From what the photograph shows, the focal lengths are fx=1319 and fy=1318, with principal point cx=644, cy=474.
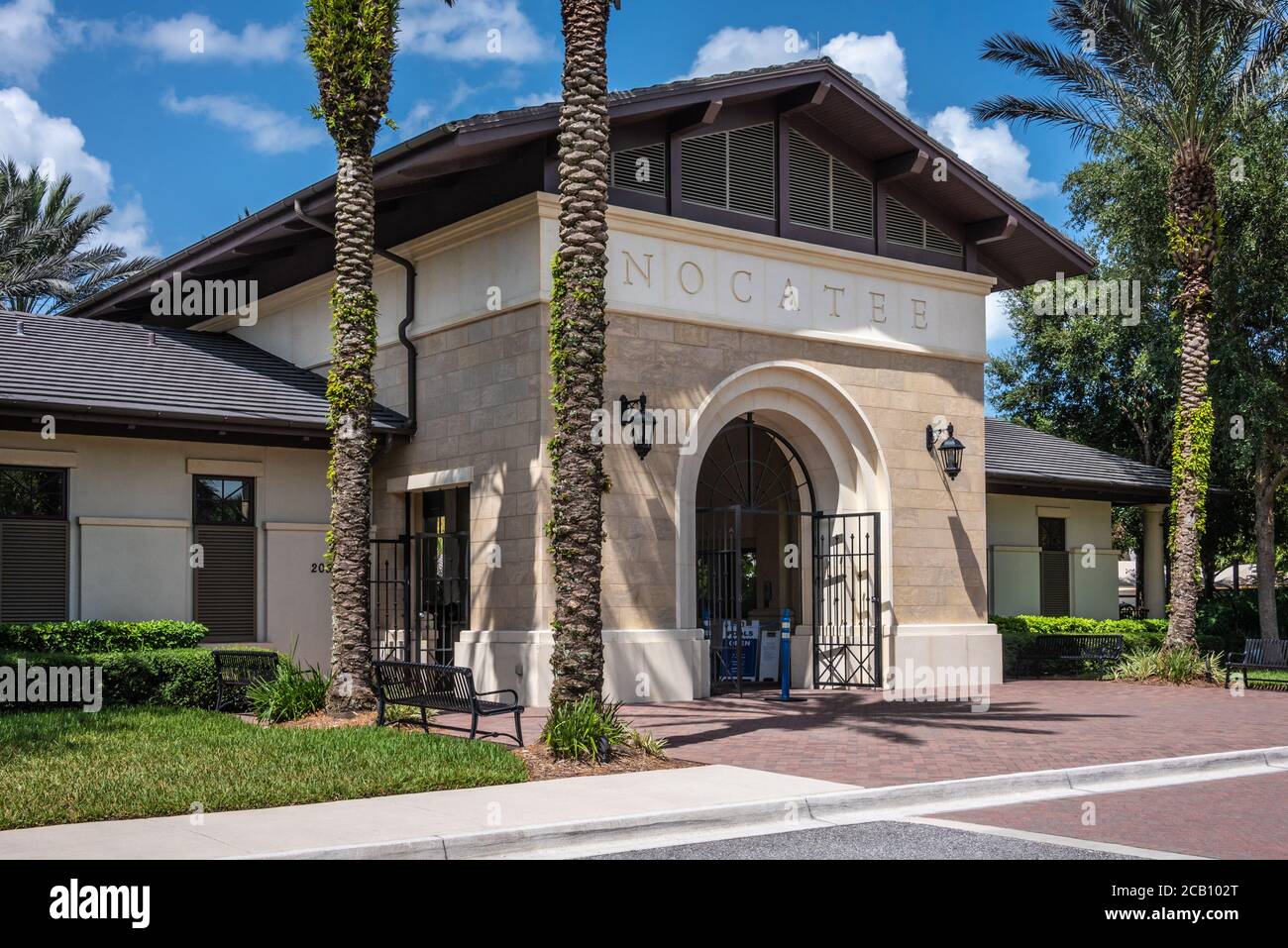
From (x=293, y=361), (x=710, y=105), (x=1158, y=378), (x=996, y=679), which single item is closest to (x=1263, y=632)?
(x=1158, y=378)

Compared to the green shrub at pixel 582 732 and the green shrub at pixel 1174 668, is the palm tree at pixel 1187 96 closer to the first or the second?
the green shrub at pixel 1174 668

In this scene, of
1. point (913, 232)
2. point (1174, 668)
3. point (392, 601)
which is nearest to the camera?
point (392, 601)

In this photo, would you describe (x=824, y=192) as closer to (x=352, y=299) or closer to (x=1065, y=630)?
(x=352, y=299)

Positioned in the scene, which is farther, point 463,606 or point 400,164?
point 463,606

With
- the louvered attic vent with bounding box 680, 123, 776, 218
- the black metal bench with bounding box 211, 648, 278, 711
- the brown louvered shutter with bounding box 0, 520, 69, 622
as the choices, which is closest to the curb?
the black metal bench with bounding box 211, 648, 278, 711

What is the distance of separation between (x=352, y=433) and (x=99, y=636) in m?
4.78

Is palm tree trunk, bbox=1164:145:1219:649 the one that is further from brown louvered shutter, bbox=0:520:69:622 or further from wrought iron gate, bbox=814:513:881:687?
brown louvered shutter, bbox=0:520:69:622

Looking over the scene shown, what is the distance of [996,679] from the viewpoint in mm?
21281

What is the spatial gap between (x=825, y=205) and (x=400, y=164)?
6.83 m

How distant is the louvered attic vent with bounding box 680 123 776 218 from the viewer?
61.2 ft

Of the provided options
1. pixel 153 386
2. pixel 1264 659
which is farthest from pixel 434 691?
pixel 1264 659

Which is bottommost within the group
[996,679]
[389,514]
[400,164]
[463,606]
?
[996,679]

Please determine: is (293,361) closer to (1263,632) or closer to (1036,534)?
(1036,534)

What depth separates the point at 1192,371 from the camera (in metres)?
22.0
